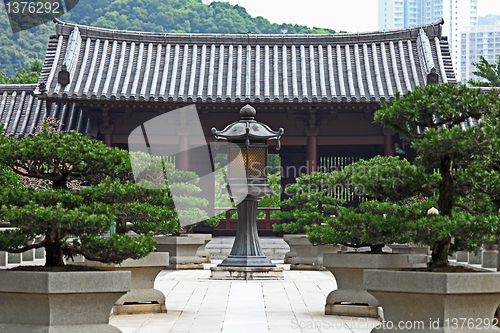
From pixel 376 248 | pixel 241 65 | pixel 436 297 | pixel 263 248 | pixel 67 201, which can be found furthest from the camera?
pixel 241 65

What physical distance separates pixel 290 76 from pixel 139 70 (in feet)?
16.4

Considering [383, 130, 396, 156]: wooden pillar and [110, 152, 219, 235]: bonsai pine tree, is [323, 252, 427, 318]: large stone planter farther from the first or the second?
[383, 130, 396, 156]: wooden pillar

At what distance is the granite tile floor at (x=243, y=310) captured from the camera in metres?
6.31

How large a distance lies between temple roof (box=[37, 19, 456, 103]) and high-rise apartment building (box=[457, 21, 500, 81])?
13212 cm

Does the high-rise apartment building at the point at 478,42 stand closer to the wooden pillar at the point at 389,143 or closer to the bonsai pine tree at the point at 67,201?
the wooden pillar at the point at 389,143

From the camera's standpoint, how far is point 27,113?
20.5 meters

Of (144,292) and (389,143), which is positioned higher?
(389,143)

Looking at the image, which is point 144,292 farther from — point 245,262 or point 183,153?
point 183,153

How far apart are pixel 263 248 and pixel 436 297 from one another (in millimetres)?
12940

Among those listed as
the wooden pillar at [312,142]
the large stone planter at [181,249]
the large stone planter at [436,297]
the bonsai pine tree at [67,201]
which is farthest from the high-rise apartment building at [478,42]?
the bonsai pine tree at [67,201]

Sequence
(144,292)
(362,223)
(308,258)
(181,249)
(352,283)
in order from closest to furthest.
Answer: (362,223)
(352,283)
(144,292)
(308,258)
(181,249)

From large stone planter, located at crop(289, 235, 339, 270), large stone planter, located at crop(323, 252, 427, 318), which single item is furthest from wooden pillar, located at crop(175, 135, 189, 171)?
large stone planter, located at crop(323, 252, 427, 318)

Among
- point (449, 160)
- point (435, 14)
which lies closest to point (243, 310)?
point (449, 160)

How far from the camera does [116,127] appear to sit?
18266 mm
